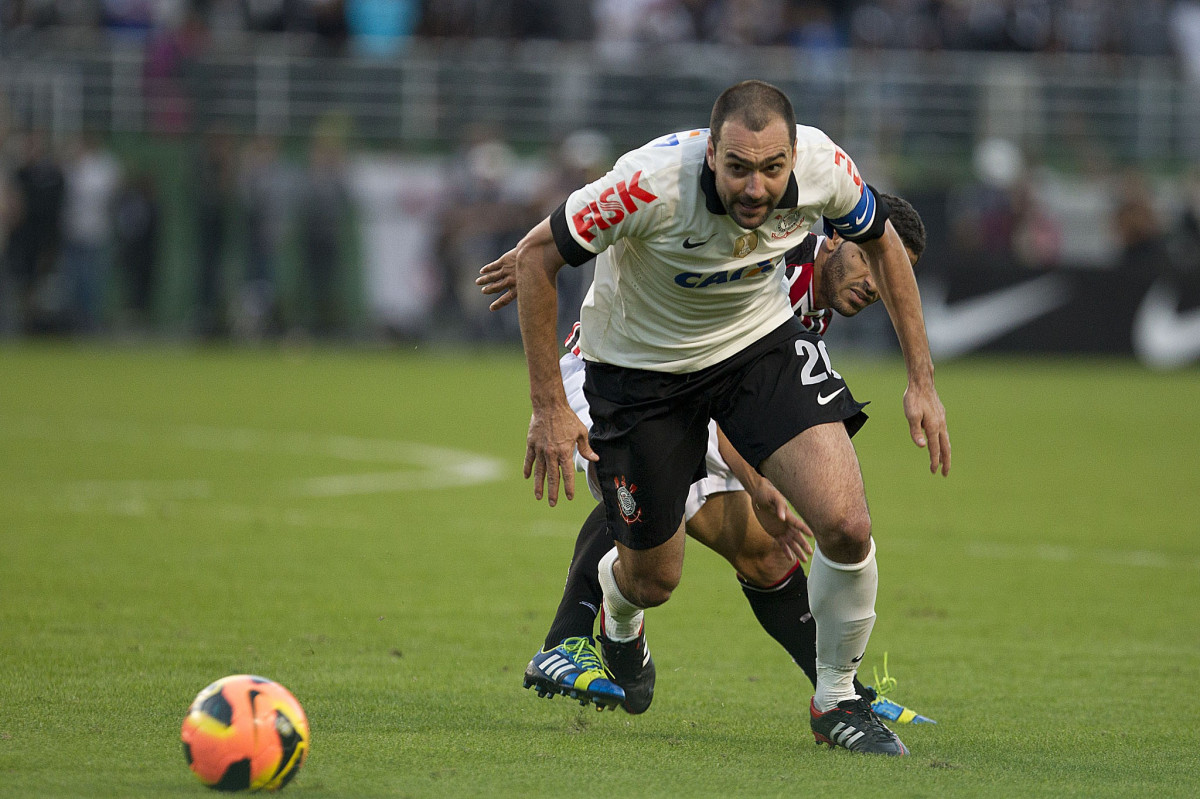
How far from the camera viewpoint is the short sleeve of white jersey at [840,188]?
16.7 feet

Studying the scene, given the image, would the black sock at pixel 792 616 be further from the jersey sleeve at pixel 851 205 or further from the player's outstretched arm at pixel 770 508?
the jersey sleeve at pixel 851 205

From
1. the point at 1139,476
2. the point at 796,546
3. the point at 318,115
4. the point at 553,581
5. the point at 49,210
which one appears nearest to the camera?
the point at 796,546

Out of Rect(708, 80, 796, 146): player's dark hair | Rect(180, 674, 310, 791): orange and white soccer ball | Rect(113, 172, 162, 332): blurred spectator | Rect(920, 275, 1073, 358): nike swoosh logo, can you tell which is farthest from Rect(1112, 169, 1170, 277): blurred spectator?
Rect(180, 674, 310, 791): orange and white soccer ball

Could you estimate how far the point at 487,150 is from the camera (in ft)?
70.8

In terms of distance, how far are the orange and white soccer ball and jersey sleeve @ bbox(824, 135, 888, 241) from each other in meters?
2.26

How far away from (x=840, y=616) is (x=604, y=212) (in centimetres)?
149

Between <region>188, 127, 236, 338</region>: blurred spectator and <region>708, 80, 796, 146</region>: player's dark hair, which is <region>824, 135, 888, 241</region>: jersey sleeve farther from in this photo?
<region>188, 127, 236, 338</region>: blurred spectator

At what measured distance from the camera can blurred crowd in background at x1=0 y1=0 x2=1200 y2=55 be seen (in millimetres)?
22578

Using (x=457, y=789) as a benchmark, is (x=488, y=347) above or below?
below

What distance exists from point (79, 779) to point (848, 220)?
280 cm

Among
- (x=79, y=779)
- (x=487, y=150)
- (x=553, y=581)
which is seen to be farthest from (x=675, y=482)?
(x=487, y=150)

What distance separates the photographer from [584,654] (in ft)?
18.6

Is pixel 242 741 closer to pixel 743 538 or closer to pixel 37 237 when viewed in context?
pixel 743 538

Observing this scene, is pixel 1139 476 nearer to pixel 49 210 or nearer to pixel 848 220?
pixel 848 220
